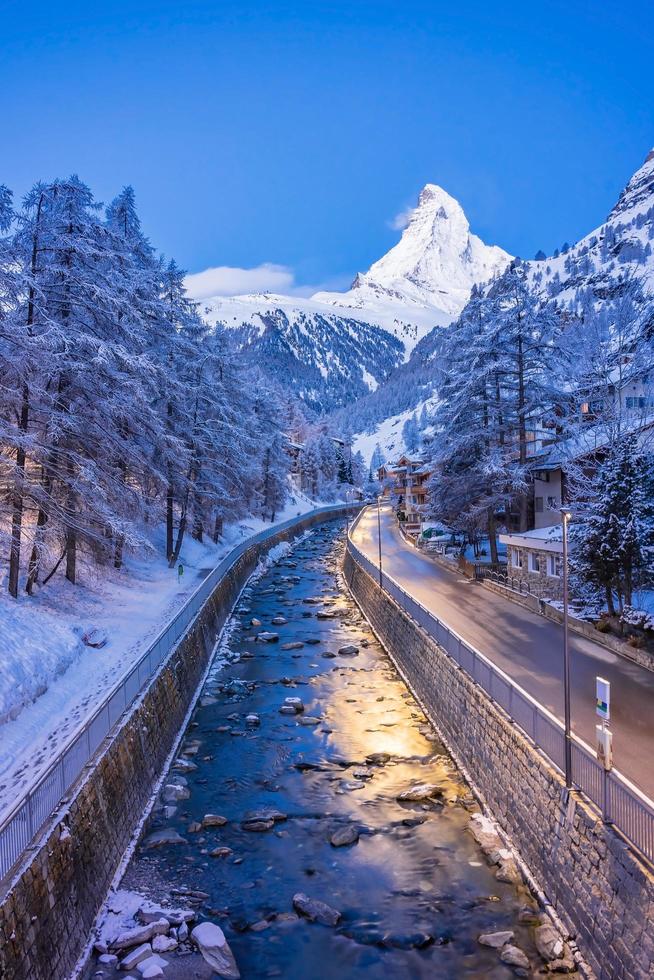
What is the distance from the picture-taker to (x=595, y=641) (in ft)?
75.0

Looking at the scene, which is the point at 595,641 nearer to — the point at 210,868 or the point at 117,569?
the point at 210,868

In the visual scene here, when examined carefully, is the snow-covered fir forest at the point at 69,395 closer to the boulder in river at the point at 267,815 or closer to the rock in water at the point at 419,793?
the boulder in river at the point at 267,815

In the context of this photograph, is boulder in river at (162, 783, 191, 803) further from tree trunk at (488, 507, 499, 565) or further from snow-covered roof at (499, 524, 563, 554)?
tree trunk at (488, 507, 499, 565)

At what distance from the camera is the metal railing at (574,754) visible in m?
9.84

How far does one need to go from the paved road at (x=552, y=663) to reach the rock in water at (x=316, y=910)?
643 centimetres

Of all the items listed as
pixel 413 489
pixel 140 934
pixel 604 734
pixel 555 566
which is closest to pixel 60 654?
pixel 140 934

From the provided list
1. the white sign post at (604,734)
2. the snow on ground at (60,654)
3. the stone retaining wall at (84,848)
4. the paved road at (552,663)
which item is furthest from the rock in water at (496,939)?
the snow on ground at (60,654)

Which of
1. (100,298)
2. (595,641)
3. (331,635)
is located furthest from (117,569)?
(595,641)

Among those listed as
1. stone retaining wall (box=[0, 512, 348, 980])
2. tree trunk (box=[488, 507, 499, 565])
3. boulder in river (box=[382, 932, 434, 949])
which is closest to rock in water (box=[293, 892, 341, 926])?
boulder in river (box=[382, 932, 434, 949])

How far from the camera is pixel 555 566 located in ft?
99.5

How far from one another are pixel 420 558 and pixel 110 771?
37.3m

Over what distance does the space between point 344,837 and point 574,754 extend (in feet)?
20.7

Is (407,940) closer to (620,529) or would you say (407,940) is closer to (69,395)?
(620,529)

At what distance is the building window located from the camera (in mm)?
29641
